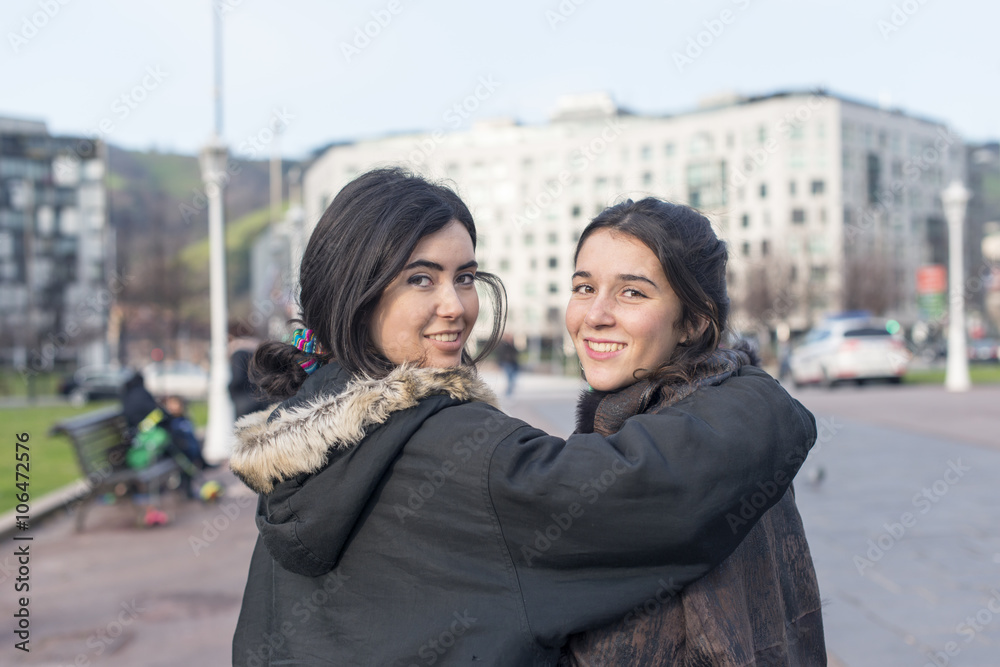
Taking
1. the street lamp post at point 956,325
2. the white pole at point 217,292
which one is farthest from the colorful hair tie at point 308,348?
the street lamp post at point 956,325

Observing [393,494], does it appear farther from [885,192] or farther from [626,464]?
[885,192]

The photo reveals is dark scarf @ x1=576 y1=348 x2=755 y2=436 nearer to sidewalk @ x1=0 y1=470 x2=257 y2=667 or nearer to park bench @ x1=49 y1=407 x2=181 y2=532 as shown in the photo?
sidewalk @ x1=0 y1=470 x2=257 y2=667

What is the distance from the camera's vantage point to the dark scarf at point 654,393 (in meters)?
1.53

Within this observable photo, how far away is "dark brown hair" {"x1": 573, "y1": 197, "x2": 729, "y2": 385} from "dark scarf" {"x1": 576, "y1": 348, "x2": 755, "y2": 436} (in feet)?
0.12

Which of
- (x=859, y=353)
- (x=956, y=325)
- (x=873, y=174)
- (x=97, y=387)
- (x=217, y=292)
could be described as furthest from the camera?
(x=873, y=174)

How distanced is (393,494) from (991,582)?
4.80 m

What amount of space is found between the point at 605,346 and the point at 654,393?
19 cm

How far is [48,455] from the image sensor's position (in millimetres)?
13211

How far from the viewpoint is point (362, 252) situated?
1607 mm

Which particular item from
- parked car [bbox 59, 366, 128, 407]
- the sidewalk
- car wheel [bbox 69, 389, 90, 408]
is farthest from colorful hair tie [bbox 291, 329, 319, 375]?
parked car [bbox 59, 366, 128, 407]

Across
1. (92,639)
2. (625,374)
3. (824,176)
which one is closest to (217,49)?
(92,639)

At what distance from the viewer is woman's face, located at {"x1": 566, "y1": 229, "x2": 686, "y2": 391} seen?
1699 millimetres

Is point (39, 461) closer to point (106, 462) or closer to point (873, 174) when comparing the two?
point (106, 462)

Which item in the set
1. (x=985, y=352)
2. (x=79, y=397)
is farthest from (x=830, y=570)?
(x=985, y=352)
